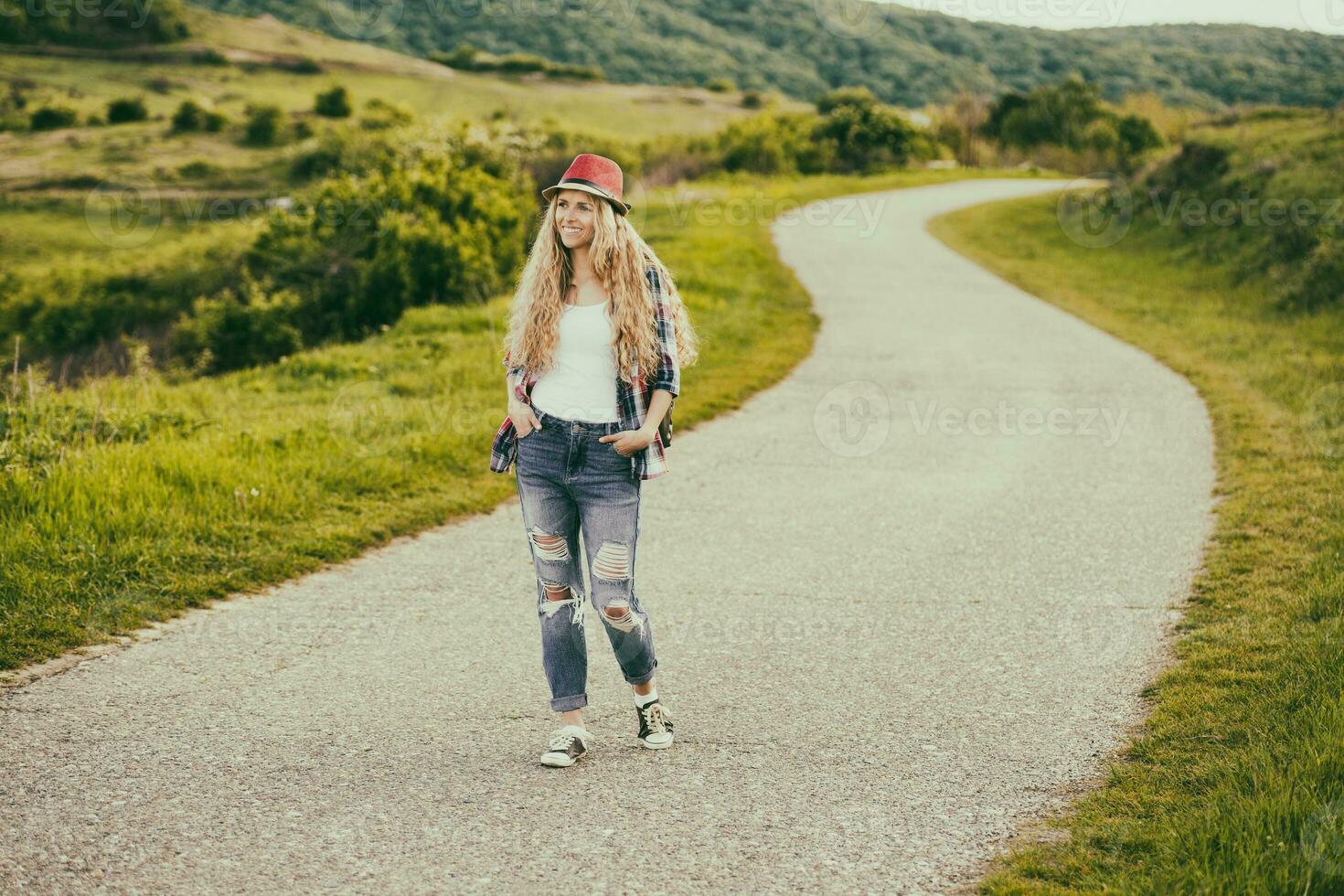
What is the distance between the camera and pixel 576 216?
3.92 metres

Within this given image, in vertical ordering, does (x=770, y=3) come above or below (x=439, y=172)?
above

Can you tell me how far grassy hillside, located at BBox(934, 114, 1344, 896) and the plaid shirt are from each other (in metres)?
1.79

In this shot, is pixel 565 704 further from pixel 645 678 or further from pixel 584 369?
pixel 584 369

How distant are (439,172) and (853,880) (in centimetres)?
2554

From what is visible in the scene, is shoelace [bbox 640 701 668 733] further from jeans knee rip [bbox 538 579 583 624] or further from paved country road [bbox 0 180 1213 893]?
jeans knee rip [bbox 538 579 583 624]

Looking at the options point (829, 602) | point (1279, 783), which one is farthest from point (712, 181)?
point (1279, 783)

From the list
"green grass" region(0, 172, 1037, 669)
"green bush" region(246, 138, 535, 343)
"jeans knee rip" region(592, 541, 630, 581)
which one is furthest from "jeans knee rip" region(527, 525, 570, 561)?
"green bush" region(246, 138, 535, 343)

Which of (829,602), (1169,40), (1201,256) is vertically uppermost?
(1169,40)

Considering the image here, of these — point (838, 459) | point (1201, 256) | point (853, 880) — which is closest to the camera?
point (853, 880)

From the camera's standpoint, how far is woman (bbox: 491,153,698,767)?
392cm

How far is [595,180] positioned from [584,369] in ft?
2.23

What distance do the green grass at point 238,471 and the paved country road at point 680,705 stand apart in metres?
0.32

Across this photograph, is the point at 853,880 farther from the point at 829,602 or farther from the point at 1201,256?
the point at 1201,256

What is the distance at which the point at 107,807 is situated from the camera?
364 cm
